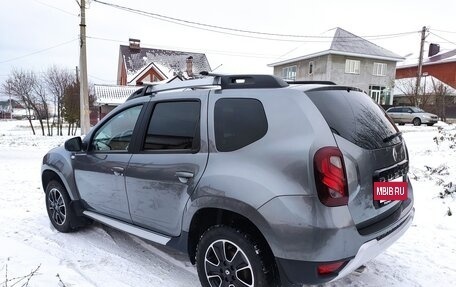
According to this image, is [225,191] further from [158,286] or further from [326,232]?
[158,286]

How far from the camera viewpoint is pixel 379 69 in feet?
122

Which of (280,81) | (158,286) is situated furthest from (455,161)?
(158,286)

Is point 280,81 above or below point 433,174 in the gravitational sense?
above

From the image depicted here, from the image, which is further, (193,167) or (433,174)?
(433,174)

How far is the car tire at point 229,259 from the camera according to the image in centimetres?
250

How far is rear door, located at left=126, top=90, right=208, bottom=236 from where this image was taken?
2889mm

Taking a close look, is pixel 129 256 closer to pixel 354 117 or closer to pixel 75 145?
pixel 75 145

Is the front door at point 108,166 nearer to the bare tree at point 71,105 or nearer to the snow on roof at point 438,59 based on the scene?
the bare tree at point 71,105

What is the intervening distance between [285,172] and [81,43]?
16737 millimetres

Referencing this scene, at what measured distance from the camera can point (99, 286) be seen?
10.1 ft

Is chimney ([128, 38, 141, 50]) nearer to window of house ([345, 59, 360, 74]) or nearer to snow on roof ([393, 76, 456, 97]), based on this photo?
window of house ([345, 59, 360, 74])

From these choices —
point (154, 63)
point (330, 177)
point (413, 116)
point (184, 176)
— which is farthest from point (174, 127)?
point (154, 63)

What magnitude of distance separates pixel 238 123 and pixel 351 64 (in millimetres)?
36047

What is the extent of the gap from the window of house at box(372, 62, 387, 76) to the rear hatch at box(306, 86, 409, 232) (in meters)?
37.5
